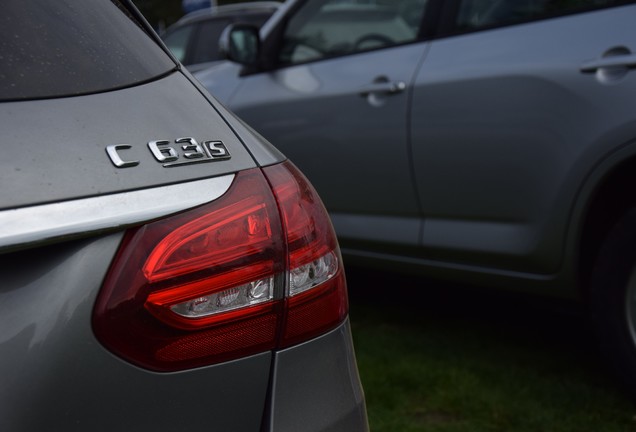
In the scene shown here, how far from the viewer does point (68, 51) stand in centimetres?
144

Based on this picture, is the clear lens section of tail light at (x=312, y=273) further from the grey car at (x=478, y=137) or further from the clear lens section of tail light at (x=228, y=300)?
the grey car at (x=478, y=137)

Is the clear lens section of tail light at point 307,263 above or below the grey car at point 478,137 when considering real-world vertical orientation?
above

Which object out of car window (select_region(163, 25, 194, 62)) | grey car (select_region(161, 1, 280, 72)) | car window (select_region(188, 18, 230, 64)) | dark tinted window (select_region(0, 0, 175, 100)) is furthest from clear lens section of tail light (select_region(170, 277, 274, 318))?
car window (select_region(163, 25, 194, 62))

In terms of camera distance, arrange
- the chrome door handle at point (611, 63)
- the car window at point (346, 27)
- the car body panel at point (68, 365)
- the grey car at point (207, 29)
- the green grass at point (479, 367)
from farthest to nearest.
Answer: the grey car at point (207, 29) < the car window at point (346, 27) < the green grass at point (479, 367) < the chrome door handle at point (611, 63) < the car body panel at point (68, 365)

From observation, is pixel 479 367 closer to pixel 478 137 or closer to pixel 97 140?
pixel 478 137

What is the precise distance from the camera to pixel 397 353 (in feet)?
12.5

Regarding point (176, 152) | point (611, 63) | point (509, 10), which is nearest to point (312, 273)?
point (176, 152)

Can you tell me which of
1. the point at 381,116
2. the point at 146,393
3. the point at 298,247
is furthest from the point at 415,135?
the point at 146,393

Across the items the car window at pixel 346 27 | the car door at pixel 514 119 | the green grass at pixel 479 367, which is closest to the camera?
the car door at pixel 514 119

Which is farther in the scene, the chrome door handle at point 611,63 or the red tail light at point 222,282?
the chrome door handle at point 611,63

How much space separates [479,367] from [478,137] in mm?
874

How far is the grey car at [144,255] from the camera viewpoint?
1229 mm

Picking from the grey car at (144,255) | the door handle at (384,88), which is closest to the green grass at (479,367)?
the door handle at (384,88)

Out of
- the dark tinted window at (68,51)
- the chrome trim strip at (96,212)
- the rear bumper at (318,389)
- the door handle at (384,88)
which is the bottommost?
the door handle at (384,88)
